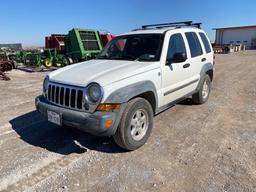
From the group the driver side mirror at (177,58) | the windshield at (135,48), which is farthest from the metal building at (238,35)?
the driver side mirror at (177,58)

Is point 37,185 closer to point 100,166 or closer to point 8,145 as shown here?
point 100,166

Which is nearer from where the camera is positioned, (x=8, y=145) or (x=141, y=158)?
(x=141, y=158)

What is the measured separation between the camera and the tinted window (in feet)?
15.2

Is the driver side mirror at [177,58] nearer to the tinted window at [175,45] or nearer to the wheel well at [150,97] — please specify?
the tinted window at [175,45]

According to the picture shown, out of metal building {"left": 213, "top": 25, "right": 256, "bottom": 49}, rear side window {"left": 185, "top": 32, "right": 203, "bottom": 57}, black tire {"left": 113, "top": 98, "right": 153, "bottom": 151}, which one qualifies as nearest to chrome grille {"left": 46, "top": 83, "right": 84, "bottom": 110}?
black tire {"left": 113, "top": 98, "right": 153, "bottom": 151}

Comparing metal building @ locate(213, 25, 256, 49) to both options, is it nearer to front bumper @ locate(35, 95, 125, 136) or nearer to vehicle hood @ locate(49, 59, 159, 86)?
vehicle hood @ locate(49, 59, 159, 86)

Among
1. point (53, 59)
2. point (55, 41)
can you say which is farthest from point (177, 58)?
point (55, 41)

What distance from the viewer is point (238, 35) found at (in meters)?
47.8

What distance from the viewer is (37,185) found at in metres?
3.07

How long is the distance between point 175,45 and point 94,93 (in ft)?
7.15

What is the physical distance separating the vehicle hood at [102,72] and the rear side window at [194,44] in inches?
60.6

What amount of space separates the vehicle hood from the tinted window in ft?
1.81

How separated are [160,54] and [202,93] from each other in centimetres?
237

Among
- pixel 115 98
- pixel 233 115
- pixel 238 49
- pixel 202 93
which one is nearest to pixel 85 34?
pixel 202 93
